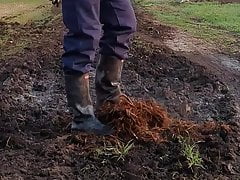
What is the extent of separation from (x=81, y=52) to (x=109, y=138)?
59 centimetres

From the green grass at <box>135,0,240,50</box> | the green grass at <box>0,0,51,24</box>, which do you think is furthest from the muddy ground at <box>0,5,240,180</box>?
the green grass at <box>0,0,51,24</box>

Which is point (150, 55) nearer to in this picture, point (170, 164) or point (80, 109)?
point (80, 109)

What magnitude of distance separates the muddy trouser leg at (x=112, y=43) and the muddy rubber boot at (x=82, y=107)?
280 millimetres

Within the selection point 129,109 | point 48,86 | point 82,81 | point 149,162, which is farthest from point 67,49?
point 48,86

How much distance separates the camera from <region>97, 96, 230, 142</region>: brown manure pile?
192 inches

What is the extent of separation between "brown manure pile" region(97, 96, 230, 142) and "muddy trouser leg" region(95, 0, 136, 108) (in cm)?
13

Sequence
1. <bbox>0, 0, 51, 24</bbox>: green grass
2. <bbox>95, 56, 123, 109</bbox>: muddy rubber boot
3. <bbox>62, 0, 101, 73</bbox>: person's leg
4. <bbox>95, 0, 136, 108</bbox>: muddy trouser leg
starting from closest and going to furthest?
<bbox>62, 0, 101, 73</bbox>: person's leg < <bbox>95, 0, 136, 108</bbox>: muddy trouser leg < <bbox>95, 56, 123, 109</bbox>: muddy rubber boot < <bbox>0, 0, 51, 24</bbox>: green grass

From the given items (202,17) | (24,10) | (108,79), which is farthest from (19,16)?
(108,79)

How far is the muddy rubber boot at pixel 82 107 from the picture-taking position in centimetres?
494

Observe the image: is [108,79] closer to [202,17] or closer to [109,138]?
[109,138]

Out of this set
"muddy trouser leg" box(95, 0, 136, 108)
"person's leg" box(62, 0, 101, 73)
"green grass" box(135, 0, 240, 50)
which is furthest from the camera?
"green grass" box(135, 0, 240, 50)

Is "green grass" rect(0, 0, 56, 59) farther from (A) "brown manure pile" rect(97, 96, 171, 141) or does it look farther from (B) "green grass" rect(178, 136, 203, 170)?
(B) "green grass" rect(178, 136, 203, 170)

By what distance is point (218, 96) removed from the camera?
19.8ft

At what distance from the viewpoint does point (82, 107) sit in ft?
16.4
